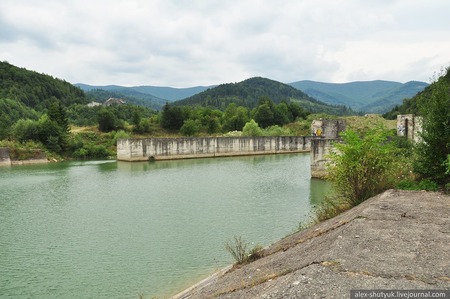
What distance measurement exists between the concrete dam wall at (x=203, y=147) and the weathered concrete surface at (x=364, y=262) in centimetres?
3933

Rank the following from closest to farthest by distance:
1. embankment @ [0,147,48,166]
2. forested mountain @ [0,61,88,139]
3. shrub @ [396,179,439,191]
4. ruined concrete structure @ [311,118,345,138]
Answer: shrub @ [396,179,439,191], ruined concrete structure @ [311,118,345,138], embankment @ [0,147,48,166], forested mountain @ [0,61,88,139]

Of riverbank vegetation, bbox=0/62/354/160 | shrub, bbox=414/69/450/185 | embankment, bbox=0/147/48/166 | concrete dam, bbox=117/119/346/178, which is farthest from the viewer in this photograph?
riverbank vegetation, bbox=0/62/354/160

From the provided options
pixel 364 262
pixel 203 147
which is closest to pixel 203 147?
pixel 203 147

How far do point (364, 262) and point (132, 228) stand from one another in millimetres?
11442

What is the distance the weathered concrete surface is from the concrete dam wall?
3933 cm

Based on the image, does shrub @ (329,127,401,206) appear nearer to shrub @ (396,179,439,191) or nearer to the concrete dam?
shrub @ (396,179,439,191)

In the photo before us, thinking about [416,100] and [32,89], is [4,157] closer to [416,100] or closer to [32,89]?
[416,100]

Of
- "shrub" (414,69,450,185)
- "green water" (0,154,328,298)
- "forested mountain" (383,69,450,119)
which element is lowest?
"green water" (0,154,328,298)

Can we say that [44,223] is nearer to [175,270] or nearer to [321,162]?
[175,270]

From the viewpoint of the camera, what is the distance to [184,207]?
19516 mm

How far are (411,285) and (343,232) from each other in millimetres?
2649

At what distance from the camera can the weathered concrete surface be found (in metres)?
5.23

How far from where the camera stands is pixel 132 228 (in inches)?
621

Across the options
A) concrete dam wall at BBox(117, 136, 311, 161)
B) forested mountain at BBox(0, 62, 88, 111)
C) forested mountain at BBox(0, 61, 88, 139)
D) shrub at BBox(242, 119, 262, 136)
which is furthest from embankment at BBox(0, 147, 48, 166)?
forested mountain at BBox(0, 62, 88, 111)
